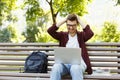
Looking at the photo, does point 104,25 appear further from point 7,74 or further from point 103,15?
point 7,74

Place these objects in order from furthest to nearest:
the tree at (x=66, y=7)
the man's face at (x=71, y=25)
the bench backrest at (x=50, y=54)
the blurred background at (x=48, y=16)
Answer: the blurred background at (x=48, y=16)
the tree at (x=66, y=7)
the bench backrest at (x=50, y=54)
the man's face at (x=71, y=25)

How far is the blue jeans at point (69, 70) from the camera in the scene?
4.76m

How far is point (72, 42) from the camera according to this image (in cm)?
534

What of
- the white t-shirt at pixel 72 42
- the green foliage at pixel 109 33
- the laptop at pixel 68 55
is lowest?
the green foliage at pixel 109 33

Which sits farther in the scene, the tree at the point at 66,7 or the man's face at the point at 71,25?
the tree at the point at 66,7

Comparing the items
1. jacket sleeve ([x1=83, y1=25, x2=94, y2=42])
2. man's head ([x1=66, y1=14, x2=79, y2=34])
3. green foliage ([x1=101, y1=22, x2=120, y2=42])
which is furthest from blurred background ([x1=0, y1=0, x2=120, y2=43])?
man's head ([x1=66, y1=14, x2=79, y2=34])

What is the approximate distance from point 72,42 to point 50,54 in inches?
21.5

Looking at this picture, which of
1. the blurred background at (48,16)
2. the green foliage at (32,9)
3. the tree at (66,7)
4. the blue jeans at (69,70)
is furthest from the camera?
the green foliage at (32,9)

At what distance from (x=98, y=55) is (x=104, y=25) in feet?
63.0

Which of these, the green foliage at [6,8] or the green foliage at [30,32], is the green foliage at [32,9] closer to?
the green foliage at [6,8]

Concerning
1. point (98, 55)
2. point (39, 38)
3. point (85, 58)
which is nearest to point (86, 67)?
point (85, 58)

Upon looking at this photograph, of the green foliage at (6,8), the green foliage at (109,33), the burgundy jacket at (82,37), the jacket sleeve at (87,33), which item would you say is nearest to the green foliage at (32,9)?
the green foliage at (6,8)

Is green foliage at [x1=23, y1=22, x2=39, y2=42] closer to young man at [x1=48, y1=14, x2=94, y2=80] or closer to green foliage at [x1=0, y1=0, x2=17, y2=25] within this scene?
green foliage at [x1=0, y1=0, x2=17, y2=25]

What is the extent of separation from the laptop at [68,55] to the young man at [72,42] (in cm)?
7
